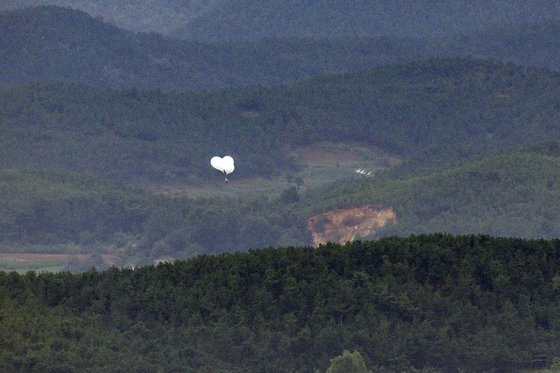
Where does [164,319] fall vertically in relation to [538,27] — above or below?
below

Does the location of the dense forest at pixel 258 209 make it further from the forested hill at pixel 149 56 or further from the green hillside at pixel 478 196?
the forested hill at pixel 149 56

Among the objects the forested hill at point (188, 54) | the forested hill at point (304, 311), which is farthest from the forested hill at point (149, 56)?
the forested hill at point (304, 311)

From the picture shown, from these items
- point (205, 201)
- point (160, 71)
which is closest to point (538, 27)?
point (160, 71)

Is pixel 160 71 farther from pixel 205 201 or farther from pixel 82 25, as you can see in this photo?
pixel 205 201

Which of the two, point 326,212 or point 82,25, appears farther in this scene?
point 82,25

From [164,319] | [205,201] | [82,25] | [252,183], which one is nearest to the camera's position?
[164,319]

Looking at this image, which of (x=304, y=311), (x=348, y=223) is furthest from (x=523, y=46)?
(x=304, y=311)

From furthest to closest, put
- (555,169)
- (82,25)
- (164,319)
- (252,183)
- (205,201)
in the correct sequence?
(82,25) → (252,183) → (205,201) → (555,169) → (164,319)
